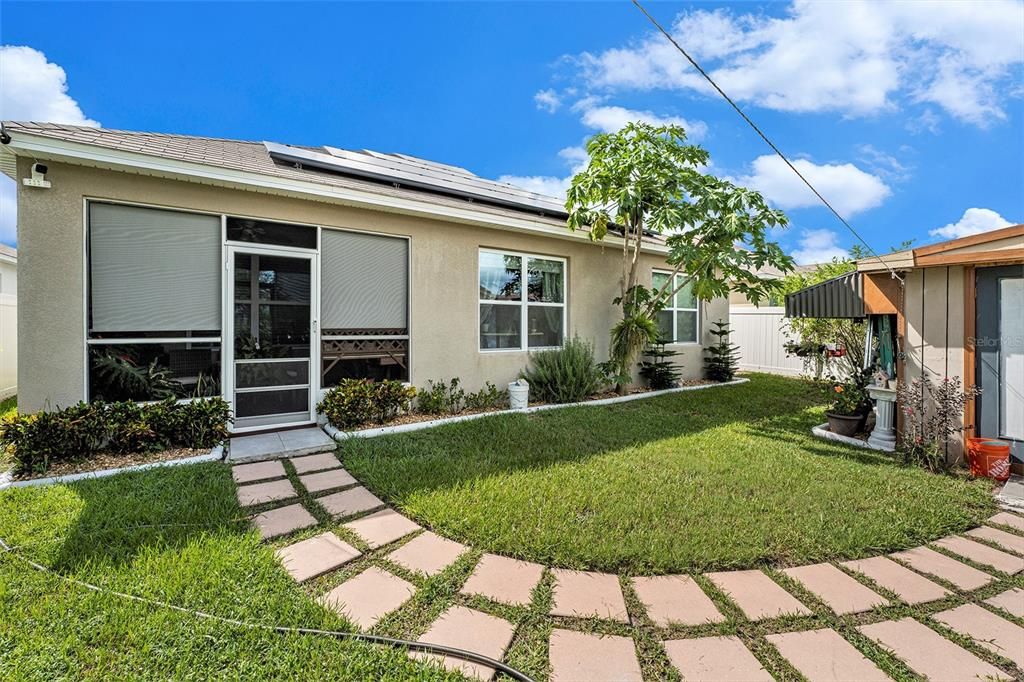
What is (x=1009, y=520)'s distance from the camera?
→ 142 inches

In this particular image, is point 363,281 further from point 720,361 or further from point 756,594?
point 720,361

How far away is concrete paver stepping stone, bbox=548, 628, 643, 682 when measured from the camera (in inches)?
75.2

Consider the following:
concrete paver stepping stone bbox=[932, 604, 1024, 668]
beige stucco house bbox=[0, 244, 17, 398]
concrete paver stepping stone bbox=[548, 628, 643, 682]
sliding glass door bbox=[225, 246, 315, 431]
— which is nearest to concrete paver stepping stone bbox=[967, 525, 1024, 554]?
concrete paver stepping stone bbox=[932, 604, 1024, 668]

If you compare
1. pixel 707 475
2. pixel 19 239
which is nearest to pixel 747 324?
pixel 707 475

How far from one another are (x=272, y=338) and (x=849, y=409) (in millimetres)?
8306

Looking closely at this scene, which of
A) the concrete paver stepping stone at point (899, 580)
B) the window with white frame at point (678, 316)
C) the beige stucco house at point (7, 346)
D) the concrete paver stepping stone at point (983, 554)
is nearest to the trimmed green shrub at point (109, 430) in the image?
the concrete paver stepping stone at point (899, 580)

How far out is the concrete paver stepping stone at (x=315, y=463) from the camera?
4438 mm

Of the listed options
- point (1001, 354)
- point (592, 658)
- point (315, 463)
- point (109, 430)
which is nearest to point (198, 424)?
point (109, 430)

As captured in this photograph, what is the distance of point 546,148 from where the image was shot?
948 cm

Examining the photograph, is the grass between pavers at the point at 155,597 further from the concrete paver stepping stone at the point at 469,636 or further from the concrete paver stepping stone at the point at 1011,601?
the concrete paver stepping stone at the point at 1011,601

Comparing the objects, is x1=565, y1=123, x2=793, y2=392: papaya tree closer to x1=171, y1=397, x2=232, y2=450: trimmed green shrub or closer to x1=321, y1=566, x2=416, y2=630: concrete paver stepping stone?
x1=171, y1=397, x2=232, y2=450: trimmed green shrub

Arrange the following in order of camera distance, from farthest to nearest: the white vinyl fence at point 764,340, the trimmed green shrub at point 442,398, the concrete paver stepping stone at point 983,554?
the white vinyl fence at point 764,340 < the trimmed green shrub at point 442,398 < the concrete paver stepping stone at point 983,554

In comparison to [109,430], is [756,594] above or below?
below

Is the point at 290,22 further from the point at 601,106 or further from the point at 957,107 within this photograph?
the point at 957,107
